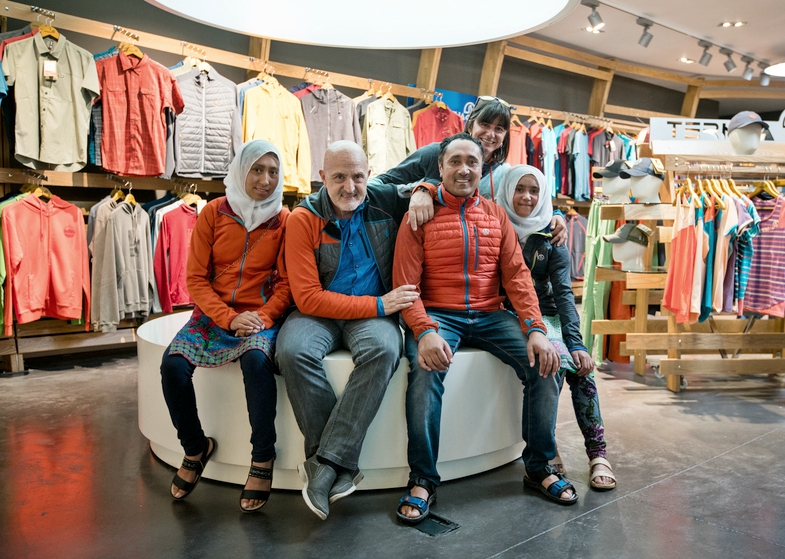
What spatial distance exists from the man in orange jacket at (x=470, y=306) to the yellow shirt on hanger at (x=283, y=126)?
111 inches

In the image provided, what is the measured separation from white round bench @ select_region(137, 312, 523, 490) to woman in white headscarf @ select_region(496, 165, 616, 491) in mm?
252

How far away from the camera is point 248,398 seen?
219cm

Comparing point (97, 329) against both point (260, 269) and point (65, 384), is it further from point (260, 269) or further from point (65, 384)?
point (260, 269)

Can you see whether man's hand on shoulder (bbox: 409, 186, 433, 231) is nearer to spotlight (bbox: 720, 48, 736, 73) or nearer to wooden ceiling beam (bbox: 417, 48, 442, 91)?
wooden ceiling beam (bbox: 417, 48, 442, 91)

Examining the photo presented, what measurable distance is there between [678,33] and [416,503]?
6546mm

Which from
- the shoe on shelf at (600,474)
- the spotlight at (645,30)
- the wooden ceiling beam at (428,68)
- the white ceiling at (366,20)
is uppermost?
the spotlight at (645,30)

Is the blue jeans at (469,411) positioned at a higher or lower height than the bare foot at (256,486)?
higher

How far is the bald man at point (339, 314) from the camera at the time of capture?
2.11 meters

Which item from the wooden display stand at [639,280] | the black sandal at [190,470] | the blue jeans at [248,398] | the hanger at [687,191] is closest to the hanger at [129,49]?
A: the blue jeans at [248,398]

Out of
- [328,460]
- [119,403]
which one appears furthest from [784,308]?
[119,403]

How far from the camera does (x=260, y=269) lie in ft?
8.10

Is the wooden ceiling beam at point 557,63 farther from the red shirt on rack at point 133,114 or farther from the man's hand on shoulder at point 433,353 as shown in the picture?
the man's hand on shoulder at point 433,353

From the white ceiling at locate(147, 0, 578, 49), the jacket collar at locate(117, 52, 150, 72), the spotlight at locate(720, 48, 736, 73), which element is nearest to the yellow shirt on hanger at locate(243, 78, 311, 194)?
the jacket collar at locate(117, 52, 150, 72)

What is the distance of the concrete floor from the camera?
1902 mm
